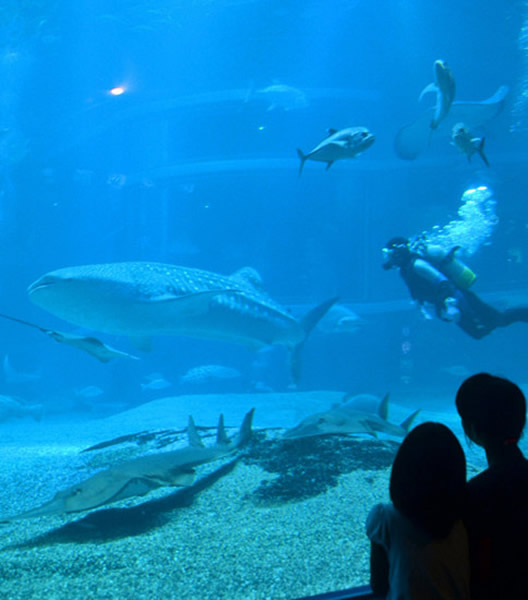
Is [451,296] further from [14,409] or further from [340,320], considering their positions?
[14,409]

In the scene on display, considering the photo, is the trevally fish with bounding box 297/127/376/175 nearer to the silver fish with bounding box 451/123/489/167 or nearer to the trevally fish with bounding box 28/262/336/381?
the silver fish with bounding box 451/123/489/167

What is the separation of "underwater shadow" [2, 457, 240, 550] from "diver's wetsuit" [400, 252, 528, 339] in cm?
522

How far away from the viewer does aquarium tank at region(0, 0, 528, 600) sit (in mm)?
2340

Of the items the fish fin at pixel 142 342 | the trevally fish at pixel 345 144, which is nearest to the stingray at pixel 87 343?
the fish fin at pixel 142 342

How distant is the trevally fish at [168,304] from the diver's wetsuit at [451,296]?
1464 millimetres

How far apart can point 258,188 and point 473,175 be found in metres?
14.0

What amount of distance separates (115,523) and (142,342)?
4.75 meters

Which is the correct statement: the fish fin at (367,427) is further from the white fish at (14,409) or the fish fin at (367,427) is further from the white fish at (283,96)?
the white fish at (283,96)

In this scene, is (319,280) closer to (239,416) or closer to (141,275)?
(239,416)

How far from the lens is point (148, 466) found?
253 cm

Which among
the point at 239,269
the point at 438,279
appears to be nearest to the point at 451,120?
the point at 239,269

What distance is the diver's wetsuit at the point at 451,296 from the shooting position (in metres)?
6.55

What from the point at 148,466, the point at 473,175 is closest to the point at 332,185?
the point at 473,175

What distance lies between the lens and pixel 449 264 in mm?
6809
